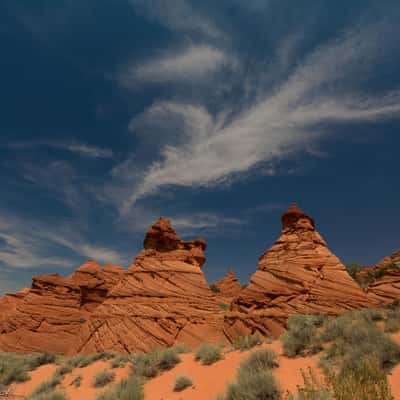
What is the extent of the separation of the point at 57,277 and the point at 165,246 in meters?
12.5

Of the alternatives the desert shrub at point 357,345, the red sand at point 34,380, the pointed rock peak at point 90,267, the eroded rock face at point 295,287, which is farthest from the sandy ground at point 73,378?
the pointed rock peak at point 90,267

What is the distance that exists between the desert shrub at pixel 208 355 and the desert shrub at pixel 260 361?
159cm

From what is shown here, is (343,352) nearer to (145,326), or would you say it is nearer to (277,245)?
(277,245)

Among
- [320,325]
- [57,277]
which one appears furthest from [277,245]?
[57,277]

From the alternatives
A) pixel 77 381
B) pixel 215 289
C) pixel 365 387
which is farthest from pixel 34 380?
pixel 215 289

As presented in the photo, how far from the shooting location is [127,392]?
852cm

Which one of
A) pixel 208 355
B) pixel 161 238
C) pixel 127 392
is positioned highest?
pixel 161 238

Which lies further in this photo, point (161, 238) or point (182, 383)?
point (161, 238)

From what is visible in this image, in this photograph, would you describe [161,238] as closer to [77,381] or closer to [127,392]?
[77,381]

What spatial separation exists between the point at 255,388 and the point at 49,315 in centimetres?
2176

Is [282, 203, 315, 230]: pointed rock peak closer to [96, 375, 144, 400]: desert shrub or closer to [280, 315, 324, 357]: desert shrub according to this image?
[280, 315, 324, 357]: desert shrub

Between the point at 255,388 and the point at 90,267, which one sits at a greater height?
the point at 90,267

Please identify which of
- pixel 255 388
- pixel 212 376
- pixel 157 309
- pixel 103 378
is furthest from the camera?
pixel 157 309

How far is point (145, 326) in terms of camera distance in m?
15.3
